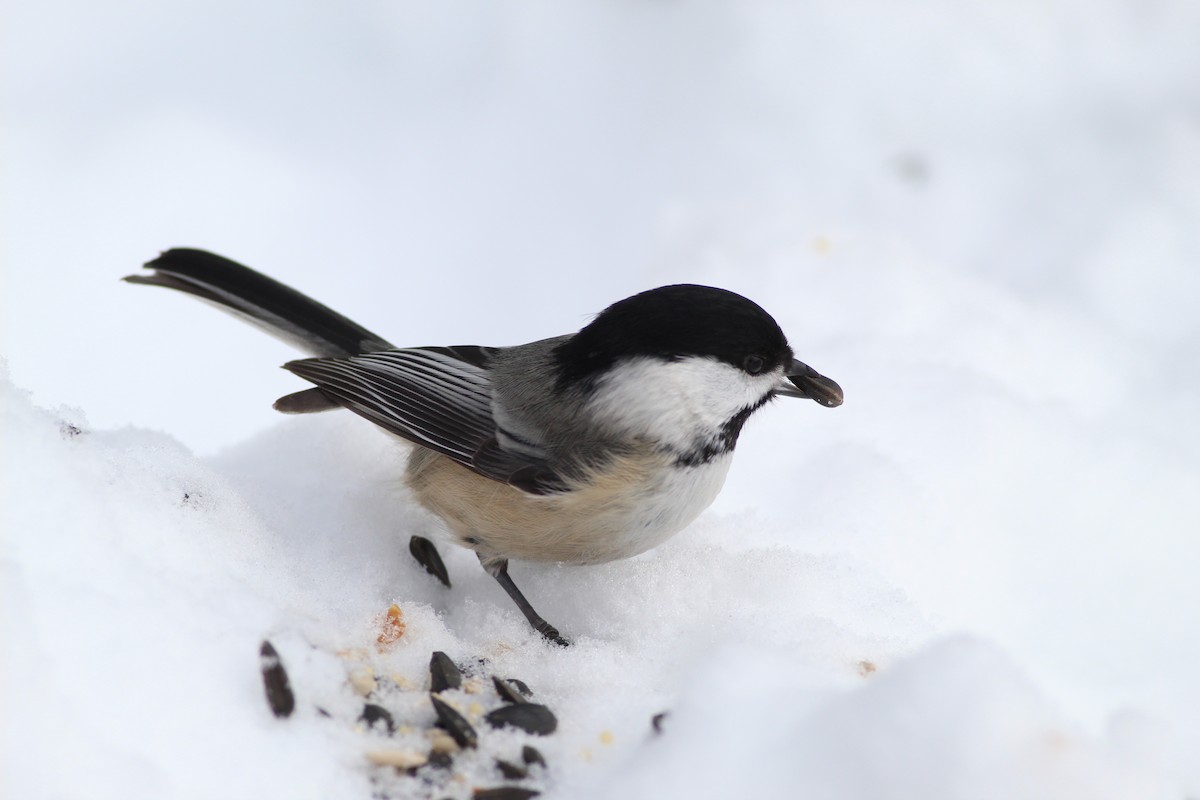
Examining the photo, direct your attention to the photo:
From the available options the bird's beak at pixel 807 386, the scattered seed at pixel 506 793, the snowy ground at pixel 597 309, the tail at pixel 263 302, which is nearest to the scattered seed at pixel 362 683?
the snowy ground at pixel 597 309

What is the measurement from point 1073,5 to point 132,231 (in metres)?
3.39

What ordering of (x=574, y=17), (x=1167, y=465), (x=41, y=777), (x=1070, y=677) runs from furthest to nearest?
(x=574, y=17) < (x=1167, y=465) < (x=1070, y=677) < (x=41, y=777)

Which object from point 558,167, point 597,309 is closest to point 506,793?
point 597,309

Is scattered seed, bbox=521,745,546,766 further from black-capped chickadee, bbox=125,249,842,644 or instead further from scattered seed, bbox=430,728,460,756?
black-capped chickadee, bbox=125,249,842,644

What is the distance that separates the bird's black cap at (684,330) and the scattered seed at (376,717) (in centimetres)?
68

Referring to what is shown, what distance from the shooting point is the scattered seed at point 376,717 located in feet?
4.81

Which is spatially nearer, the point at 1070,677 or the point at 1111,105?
the point at 1070,677

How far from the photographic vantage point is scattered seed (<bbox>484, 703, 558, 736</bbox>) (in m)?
1.50

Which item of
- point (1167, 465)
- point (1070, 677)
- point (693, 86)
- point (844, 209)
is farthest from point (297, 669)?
point (693, 86)

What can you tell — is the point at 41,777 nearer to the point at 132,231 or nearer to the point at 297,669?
the point at 297,669

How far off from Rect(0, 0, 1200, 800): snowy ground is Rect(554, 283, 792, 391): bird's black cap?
426 millimetres

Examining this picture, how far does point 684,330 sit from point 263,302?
3.26 ft

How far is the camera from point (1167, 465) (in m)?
2.49

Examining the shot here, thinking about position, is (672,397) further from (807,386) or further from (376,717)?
(376,717)
